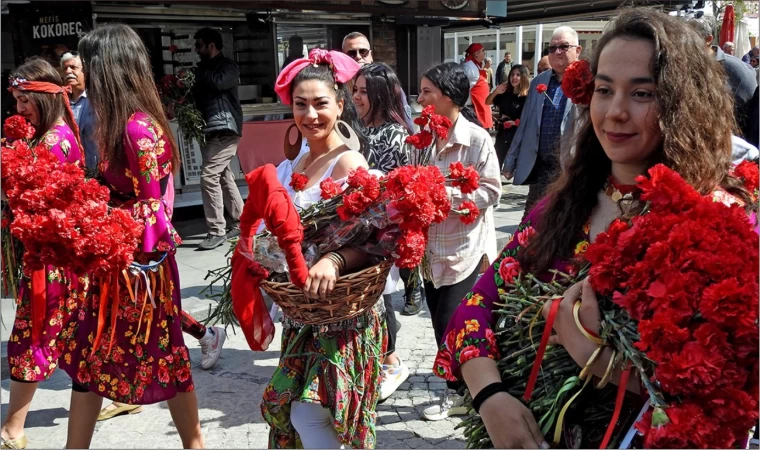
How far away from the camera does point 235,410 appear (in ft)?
14.2

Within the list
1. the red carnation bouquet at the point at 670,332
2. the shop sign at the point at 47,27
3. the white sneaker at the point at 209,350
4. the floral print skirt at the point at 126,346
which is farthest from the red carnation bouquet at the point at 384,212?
the shop sign at the point at 47,27

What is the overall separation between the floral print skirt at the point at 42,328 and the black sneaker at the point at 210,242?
4.22 meters

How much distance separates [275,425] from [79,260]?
1069 mm

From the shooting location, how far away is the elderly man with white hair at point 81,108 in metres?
5.18

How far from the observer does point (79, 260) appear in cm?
290

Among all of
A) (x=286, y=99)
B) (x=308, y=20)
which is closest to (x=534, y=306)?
(x=286, y=99)

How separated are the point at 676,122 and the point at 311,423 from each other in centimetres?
185

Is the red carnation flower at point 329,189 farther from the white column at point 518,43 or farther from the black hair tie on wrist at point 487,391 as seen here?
the white column at point 518,43

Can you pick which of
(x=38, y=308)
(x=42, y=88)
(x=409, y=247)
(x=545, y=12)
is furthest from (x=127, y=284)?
(x=545, y=12)

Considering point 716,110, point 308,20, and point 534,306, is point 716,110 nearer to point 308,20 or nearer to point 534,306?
point 534,306

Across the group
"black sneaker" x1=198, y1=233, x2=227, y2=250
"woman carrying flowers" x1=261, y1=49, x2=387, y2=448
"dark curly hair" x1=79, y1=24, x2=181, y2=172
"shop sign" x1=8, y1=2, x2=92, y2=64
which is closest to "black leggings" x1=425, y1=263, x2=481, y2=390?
"woman carrying flowers" x1=261, y1=49, x2=387, y2=448

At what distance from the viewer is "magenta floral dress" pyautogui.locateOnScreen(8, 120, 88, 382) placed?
147 inches

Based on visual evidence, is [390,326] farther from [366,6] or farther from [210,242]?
[366,6]

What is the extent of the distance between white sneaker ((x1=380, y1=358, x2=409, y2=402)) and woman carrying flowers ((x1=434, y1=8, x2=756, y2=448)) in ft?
7.99
